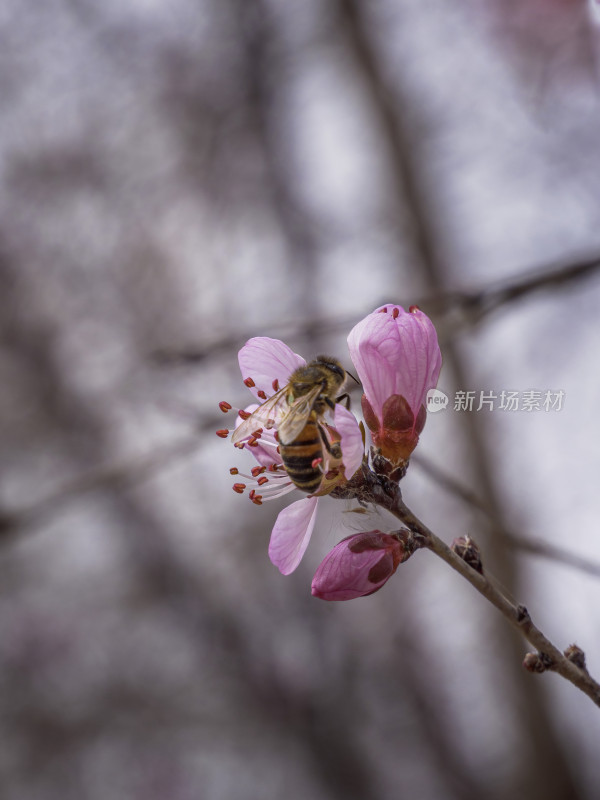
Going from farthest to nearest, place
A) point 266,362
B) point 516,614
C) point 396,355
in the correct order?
point 266,362 → point 396,355 → point 516,614

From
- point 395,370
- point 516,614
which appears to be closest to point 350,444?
point 395,370

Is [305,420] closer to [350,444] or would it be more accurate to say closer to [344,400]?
[350,444]

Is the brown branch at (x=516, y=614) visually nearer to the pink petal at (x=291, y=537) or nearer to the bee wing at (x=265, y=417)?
the pink petal at (x=291, y=537)

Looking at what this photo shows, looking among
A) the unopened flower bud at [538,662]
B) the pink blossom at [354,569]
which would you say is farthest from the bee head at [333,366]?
the unopened flower bud at [538,662]

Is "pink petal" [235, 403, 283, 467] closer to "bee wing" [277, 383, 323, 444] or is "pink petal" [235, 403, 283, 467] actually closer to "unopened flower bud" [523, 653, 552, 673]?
"bee wing" [277, 383, 323, 444]

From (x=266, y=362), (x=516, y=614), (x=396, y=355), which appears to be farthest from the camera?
(x=266, y=362)

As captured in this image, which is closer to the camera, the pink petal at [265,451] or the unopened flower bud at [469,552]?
the unopened flower bud at [469,552]

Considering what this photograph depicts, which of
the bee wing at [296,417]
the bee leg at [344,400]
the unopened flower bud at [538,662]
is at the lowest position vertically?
the unopened flower bud at [538,662]
